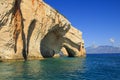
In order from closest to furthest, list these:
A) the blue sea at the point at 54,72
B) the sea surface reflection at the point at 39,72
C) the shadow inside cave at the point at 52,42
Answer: the sea surface reflection at the point at 39,72
the blue sea at the point at 54,72
the shadow inside cave at the point at 52,42

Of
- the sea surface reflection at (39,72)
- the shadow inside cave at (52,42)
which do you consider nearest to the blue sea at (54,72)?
the sea surface reflection at (39,72)

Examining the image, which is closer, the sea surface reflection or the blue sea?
the sea surface reflection

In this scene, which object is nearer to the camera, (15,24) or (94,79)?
(94,79)

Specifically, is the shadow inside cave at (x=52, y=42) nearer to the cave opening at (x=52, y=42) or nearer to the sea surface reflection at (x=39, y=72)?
the cave opening at (x=52, y=42)

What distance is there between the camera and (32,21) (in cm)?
5975

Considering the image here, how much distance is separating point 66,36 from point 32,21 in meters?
27.1

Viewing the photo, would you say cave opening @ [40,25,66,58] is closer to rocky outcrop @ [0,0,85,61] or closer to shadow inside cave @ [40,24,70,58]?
shadow inside cave @ [40,24,70,58]

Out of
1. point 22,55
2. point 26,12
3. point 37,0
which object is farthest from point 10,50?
point 37,0

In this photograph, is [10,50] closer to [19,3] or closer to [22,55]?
[22,55]

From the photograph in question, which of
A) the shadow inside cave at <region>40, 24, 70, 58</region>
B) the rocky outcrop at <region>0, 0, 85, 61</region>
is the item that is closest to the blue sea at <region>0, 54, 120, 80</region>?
the rocky outcrop at <region>0, 0, 85, 61</region>

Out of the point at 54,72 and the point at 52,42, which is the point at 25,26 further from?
the point at 54,72

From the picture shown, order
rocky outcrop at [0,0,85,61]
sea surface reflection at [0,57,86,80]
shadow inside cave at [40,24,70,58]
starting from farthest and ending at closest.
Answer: shadow inside cave at [40,24,70,58], rocky outcrop at [0,0,85,61], sea surface reflection at [0,57,86,80]

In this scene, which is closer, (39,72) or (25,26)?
(39,72)

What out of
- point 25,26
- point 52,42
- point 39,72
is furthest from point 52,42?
point 39,72
